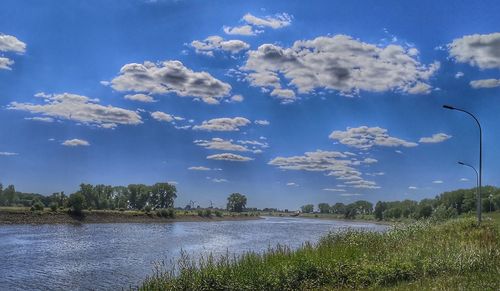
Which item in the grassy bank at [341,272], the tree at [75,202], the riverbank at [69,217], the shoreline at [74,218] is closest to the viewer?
the grassy bank at [341,272]

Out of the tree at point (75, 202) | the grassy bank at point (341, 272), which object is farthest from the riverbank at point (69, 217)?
the grassy bank at point (341, 272)

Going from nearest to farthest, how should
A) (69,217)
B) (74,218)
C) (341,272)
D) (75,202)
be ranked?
(341,272)
(69,217)
(74,218)
(75,202)

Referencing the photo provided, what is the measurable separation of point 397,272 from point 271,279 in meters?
5.75

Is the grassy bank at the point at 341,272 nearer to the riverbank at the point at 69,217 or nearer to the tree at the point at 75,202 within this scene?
the riverbank at the point at 69,217

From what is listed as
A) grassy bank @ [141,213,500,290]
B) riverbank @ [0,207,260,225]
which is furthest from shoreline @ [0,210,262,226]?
grassy bank @ [141,213,500,290]

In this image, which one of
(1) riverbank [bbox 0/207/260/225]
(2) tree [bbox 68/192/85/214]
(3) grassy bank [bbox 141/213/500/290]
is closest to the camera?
(3) grassy bank [bbox 141/213/500/290]

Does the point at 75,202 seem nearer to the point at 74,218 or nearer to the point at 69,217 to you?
the point at 74,218

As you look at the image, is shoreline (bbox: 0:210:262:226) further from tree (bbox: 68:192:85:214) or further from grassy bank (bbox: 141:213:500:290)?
grassy bank (bbox: 141:213:500:290)

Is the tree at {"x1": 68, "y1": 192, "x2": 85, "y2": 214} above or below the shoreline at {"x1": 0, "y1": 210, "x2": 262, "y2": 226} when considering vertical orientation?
above

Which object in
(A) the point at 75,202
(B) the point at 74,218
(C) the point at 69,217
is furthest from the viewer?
(A) the point at 75,202

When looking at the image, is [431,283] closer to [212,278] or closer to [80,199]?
[212,278]

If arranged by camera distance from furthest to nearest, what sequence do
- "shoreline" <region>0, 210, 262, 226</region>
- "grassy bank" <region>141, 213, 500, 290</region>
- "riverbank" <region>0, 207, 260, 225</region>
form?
"riverbank" <region>0, 207, 260, 225</region>
"shoreline" <region>0, 210, 262, 226</region>
"grassy bank" <region>141, 213, 500, 290</region>

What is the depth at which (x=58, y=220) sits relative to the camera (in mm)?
102188

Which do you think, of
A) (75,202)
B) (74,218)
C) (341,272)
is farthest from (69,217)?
(341,272)
